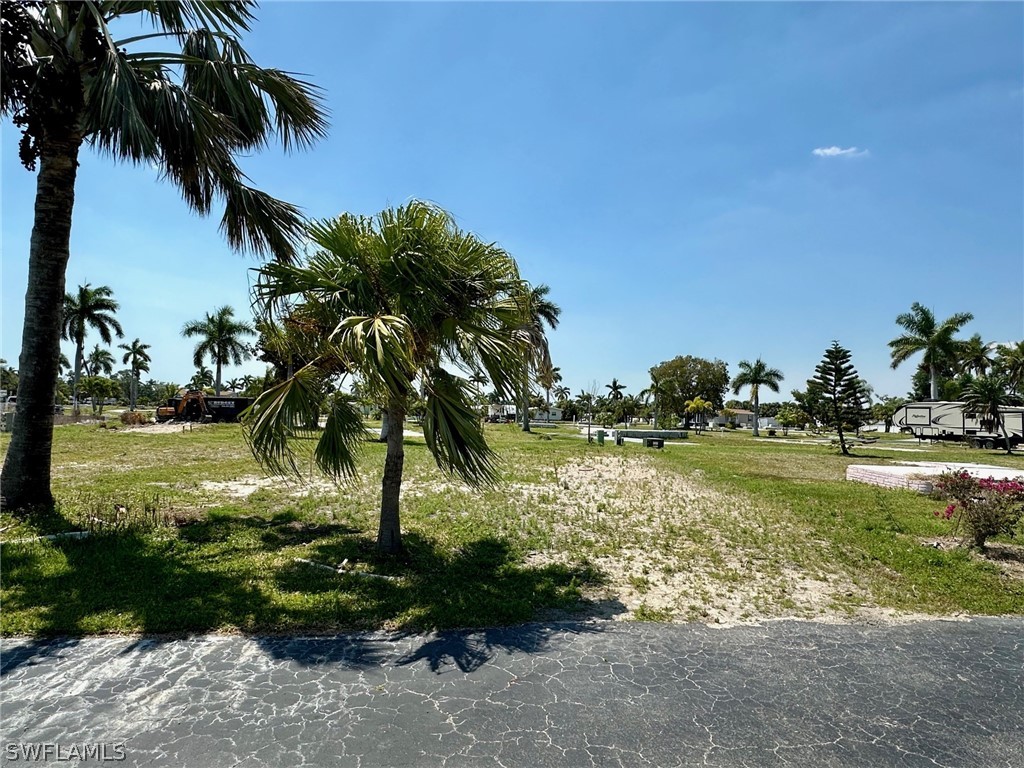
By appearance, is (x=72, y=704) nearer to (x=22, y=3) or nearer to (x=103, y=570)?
(x=103, y=570)

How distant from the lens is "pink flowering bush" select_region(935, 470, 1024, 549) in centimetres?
736

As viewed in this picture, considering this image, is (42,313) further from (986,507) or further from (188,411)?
(188,411)

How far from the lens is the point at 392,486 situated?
22.2ft

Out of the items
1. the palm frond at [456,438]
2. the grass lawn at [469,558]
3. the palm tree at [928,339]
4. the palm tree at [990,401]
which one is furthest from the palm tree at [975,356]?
the palm frond at [456,438]

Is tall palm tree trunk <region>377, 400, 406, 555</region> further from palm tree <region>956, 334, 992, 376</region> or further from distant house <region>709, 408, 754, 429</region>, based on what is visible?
distant house <region>709, 408, 754, 429</region>

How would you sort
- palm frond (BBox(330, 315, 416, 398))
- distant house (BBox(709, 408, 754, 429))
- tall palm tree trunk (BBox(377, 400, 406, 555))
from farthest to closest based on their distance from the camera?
distant house (BBox(709, 408, 754, 429))
tall palm tree trunk (BBox(377, 400, 406, 555))
palm frond (BBox(330, 315, 416, 398))

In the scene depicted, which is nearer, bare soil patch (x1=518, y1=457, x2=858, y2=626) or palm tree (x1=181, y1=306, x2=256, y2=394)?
bare soil patch (x1=518, y1=457, x2=858, y2=626)

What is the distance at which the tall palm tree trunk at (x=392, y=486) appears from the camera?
21.6 ft

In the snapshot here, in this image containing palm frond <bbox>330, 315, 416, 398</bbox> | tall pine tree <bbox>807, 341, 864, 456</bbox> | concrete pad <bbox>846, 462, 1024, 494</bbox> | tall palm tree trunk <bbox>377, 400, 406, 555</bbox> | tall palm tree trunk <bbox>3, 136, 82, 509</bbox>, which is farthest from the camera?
tall pine tree <bbox>807, 341, 864, 456</bbox>

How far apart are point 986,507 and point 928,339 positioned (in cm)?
4452

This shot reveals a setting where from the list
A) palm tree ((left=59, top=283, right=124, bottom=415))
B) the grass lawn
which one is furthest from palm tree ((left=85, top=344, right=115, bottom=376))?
the grass lawn

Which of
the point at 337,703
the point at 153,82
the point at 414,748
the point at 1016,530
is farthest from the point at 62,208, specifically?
the point at 1016,530

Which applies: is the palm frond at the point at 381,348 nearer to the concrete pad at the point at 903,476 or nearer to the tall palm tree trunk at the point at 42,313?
the tall palm tree trunk at the point at 42,313

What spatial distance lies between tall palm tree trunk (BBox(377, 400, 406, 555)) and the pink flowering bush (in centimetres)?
783
